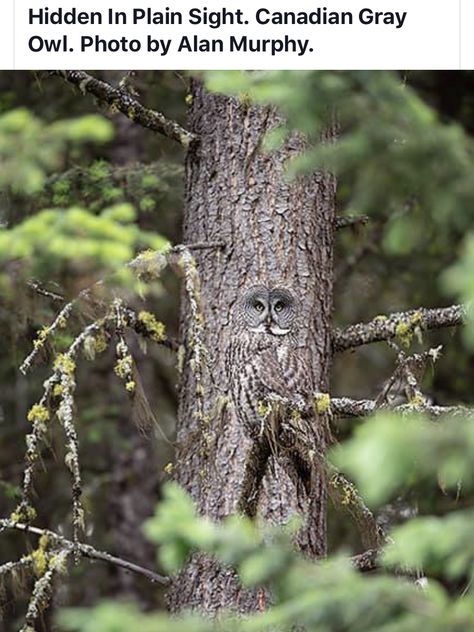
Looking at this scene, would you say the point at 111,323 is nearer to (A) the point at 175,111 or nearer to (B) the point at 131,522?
(A) the point at 175,111

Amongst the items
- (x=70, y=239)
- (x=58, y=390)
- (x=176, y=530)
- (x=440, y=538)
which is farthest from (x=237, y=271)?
(x=440, y=538)

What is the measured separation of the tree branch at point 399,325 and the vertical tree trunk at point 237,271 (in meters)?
0.09

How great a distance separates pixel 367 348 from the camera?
10.5 m

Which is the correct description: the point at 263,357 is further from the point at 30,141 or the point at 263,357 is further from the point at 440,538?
the point at 440,538

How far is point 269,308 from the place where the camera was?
187 inches

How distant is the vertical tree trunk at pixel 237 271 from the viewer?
4.73 meters

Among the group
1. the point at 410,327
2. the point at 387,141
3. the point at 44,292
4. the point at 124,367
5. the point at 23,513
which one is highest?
the point at 387,141

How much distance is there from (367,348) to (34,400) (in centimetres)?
300

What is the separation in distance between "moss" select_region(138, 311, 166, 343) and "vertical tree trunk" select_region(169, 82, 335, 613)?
182 millimetres

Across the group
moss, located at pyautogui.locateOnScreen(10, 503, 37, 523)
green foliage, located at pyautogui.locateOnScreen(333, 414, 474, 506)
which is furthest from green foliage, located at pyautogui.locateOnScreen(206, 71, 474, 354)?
moss, located at pyautogui.locateOnScreen(10, 503, 37, 523)

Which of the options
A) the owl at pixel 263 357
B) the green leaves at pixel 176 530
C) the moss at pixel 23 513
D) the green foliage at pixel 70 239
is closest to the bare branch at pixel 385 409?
the owl at pixel 263 357

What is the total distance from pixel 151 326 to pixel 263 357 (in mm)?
505
